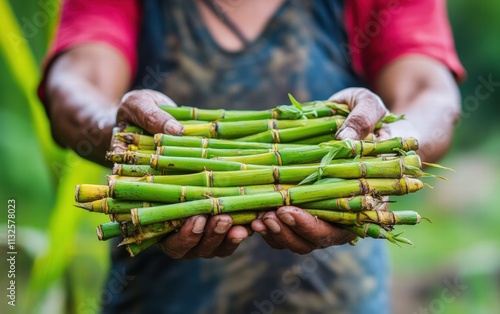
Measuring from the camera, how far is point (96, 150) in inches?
64.0

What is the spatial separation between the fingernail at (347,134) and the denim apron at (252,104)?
1.59 feet

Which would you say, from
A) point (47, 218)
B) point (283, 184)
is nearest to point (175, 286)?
point (283, 184)

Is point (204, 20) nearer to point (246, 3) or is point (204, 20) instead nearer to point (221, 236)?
point (246, 3)

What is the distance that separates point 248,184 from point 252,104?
546 millimetres

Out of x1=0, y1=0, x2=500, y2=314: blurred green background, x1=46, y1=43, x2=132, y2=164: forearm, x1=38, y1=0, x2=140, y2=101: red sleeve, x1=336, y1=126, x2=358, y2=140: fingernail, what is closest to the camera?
x1=336, y1=126, x2=358, y2=140: fingernail

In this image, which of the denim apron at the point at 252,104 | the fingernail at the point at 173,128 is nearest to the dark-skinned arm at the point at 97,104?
the fingernail at the point at 173,128

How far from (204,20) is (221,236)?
0.75 meters

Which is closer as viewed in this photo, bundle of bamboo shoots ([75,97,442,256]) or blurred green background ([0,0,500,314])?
bundle of bamboo shoots ([75,97,442,256])

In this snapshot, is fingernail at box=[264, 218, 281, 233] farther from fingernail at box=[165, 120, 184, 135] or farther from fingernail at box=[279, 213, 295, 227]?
fingernail at box=[165, 120, 184, 135]

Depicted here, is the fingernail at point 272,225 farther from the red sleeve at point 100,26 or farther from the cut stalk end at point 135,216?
the red sleeve at point 100,26

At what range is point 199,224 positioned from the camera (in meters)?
1.17

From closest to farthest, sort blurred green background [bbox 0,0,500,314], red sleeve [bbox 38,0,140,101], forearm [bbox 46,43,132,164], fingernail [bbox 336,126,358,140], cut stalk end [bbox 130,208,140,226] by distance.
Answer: cut stalk end [bbox 130,208,140,226]
fingernail [bbox 336,126,358,140]
forearm [bbox 46,43,132,164]
red sleeve [bbox 38,0,140,101]
blurred green background [bbox 0,0,500,314]

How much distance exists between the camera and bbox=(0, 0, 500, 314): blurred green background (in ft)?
7.35

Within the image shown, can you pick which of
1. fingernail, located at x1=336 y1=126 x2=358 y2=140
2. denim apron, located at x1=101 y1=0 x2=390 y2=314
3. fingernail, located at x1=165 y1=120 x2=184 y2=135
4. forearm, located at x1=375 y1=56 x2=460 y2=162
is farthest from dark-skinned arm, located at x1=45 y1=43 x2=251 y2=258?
forearm, located at x1=375 y1=56 x2=460 y2=162
